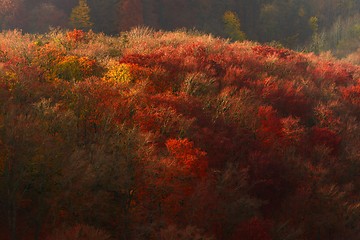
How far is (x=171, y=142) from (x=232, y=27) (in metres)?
50.2

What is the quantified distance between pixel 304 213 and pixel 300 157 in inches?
134

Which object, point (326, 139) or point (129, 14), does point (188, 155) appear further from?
point (129, 14)

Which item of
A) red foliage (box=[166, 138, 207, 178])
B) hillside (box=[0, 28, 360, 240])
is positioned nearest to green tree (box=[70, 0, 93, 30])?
hillside (box=[0, 28, 360, 240])

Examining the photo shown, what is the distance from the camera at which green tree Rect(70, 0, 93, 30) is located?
49531 mm

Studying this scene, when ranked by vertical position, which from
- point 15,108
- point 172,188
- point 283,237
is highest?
point 15,108

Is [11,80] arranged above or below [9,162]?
Answer: above

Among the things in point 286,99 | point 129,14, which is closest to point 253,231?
point 286,99

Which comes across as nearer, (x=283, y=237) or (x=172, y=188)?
(x=172, y=188)

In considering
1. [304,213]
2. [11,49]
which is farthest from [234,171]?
[11,49]

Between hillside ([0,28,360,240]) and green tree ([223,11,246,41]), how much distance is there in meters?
Answer: 35.7

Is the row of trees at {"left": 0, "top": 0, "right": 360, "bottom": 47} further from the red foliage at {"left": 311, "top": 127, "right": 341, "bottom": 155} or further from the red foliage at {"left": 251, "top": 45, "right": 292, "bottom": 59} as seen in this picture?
the red foliage at {"left": 311, "top": 127, "right": 341, "bottom": 155}

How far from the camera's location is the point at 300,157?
21438mm

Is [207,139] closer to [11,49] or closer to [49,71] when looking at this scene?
[49,71]

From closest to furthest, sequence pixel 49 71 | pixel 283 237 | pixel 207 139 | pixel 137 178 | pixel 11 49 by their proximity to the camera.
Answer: pixel 137 178 < pixel 283 237 < pixel 207 139 < pixel 49 71 < pixel 11 49
